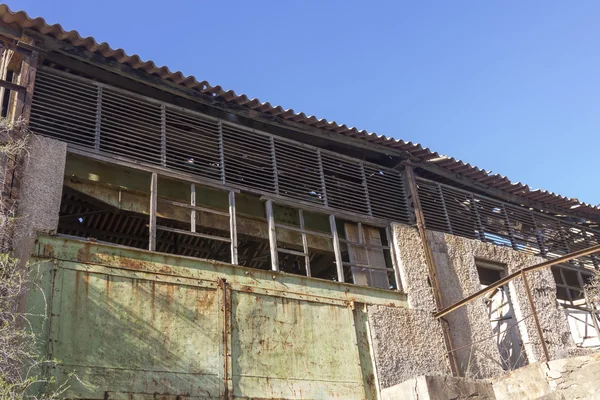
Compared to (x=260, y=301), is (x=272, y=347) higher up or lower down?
lower down

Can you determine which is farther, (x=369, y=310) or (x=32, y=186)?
(x=369, y=310)

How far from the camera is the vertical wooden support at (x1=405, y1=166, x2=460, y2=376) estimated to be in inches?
374

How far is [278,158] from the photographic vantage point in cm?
1021

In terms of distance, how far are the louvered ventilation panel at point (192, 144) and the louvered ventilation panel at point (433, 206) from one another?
13.5 feet

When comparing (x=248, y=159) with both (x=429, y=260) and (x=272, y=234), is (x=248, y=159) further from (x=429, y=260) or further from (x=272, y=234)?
(x=429, y=260)

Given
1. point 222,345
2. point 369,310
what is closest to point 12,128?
point 222,345

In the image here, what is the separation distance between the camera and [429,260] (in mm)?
10359

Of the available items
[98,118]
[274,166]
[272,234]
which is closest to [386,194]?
[274,166]

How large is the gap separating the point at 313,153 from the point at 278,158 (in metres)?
0.79

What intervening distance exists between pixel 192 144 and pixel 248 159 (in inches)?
37.5

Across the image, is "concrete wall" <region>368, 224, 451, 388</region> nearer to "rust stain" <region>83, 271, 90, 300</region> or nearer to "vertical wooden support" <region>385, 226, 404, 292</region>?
"vertical wooden support" <region>385, 226, 404, 292</region>

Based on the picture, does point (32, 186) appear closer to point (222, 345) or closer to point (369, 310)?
point (222, 345)

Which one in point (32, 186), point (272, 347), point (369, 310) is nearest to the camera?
point (32, 186)

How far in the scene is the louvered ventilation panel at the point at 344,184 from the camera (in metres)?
10.4
